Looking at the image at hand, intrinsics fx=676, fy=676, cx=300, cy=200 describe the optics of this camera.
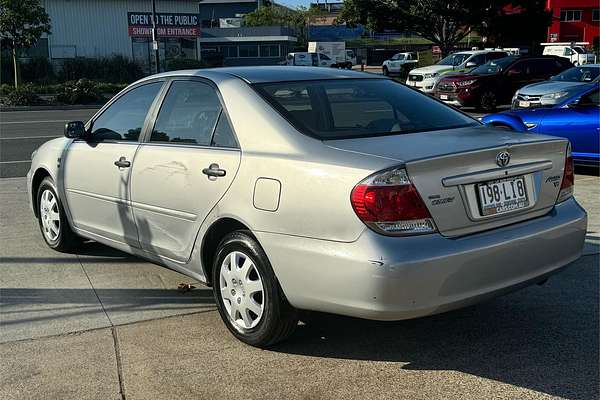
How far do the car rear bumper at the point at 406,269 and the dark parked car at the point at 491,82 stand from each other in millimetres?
17315

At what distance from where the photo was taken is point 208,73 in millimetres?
4477

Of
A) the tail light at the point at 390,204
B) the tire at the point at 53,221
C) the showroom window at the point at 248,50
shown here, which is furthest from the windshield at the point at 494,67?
the showroom window at the point at 248,50

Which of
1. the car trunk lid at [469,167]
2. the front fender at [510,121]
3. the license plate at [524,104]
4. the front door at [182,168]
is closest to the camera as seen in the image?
the car trunk lid at [469,167]

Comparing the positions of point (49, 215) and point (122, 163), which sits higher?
point (122, 163)

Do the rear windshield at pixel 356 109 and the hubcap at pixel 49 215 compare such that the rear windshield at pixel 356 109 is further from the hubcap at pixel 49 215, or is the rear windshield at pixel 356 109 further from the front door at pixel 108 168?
the hubcap at pixel 49 215

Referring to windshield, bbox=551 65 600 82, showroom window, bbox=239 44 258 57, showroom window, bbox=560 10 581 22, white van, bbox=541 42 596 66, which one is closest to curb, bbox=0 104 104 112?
windshield, bbox=551 65 600 82

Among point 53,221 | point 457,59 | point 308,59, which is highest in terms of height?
point 308,59

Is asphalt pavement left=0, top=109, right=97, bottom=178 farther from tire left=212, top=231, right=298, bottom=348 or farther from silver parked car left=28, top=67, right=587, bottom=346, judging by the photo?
tire left=212, top=231, right=298, bottom=348

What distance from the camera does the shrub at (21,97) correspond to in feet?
86.4

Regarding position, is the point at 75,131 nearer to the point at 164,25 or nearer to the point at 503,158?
the point at 503,158

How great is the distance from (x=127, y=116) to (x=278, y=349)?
7.38 ft

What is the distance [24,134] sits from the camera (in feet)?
52.3

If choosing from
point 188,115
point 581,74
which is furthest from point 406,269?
point 581,74

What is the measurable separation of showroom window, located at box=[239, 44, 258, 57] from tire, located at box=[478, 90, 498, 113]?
51195mm
